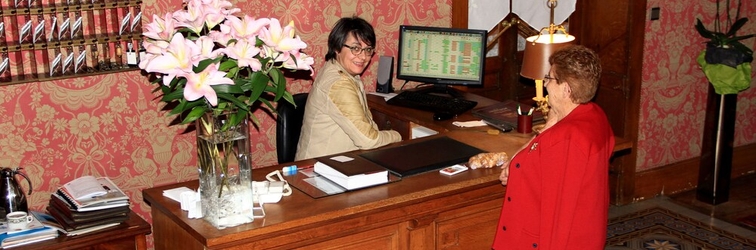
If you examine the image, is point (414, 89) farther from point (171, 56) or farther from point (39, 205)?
point (171, 56)

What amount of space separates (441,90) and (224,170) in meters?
2.24

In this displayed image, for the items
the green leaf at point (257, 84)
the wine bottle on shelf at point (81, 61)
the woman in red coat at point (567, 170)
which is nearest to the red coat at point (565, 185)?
the woman in red coat at point (567, 170)

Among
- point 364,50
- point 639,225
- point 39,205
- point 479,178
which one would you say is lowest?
point 639,225

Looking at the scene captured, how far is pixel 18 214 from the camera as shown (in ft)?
11.8

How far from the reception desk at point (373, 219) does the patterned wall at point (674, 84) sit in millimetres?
1924

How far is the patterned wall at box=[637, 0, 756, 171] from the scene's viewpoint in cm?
564

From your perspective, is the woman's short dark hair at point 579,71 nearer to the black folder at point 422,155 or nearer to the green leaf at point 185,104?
the black folder at point 422,155

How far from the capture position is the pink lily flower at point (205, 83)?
2.71m

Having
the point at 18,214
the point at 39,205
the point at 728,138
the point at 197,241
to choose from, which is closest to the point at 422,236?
the point at 197,241

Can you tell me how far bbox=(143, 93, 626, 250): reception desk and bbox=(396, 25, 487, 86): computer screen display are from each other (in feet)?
3.46

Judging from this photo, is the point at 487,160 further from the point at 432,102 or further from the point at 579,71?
the point at 432,102

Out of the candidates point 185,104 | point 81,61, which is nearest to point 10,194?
point 81,61

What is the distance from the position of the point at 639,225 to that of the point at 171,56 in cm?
356

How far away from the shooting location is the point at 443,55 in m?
4.99
